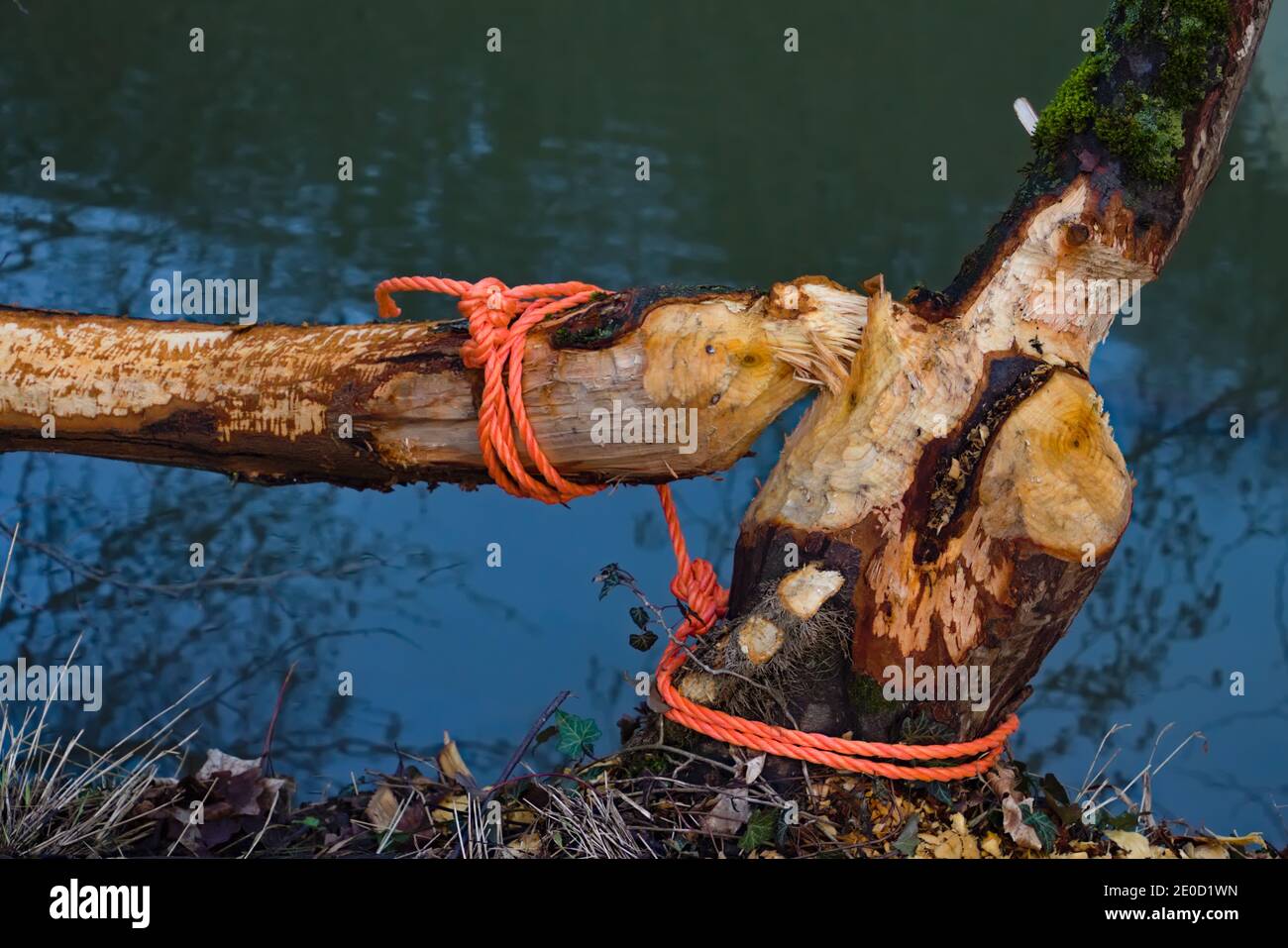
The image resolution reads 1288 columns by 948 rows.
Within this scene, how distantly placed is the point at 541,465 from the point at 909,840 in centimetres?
65

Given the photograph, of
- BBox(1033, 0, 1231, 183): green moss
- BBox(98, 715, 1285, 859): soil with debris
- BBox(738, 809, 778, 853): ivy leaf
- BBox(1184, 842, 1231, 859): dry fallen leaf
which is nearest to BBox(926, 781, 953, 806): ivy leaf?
BBox(98, 715, 1285, 859): soil with debris

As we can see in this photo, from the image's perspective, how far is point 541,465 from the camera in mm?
1539

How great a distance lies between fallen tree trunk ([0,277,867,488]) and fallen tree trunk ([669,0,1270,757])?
11 centimetres

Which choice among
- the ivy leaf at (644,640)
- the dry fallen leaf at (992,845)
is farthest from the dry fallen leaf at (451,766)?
the dry fallen leaf at (992,845)

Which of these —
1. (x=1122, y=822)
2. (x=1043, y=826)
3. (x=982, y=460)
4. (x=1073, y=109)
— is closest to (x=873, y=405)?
(x=982, y=460)

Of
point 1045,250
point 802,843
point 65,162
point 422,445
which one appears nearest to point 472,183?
point 65,162

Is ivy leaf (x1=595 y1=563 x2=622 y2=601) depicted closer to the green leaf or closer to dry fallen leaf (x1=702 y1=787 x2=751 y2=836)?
dry fallen leaf (x1=702 y1=787 x2=751 y2=836)

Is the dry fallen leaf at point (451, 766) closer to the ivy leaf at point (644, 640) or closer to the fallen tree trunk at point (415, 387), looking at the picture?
the ivy leaf at point (644, 640)

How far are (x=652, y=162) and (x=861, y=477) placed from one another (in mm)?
1474

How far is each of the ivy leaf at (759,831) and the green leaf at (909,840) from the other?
0.51 feet

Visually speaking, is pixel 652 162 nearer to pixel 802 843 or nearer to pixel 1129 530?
pixel 1129 530

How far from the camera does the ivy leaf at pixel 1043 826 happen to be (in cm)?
159

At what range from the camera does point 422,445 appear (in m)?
1.58

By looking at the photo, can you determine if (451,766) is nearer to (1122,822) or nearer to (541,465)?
(541,465)
